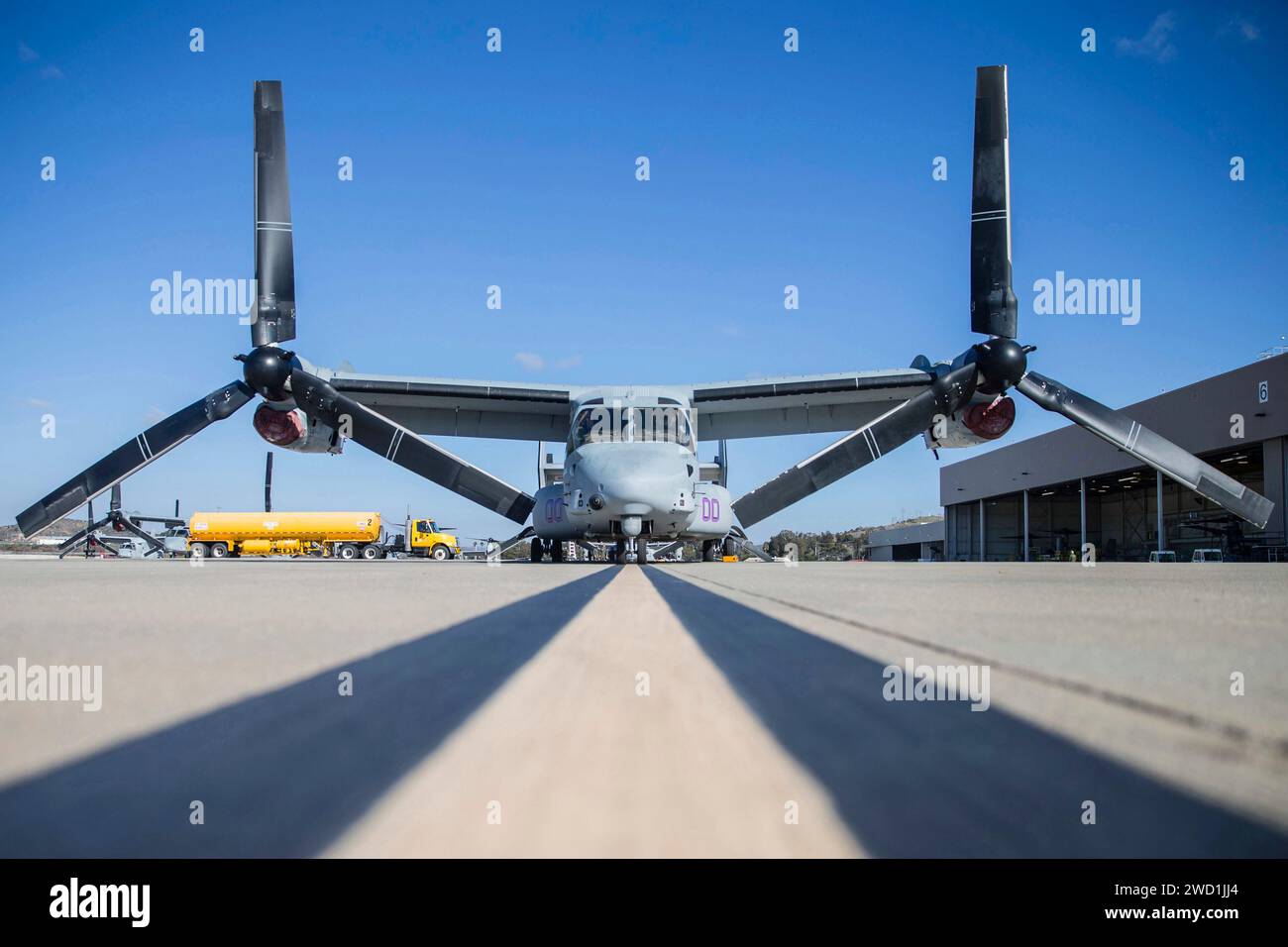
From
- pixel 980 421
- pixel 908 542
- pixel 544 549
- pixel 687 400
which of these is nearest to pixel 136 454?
pixel 544 549

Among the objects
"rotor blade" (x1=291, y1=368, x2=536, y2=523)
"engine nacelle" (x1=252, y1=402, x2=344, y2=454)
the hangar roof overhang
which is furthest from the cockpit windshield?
the hangar roof overhang

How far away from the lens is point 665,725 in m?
0.89

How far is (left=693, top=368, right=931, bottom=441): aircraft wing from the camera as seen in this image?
14641 mm

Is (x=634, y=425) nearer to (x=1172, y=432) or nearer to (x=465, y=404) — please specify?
(x=465, y=404)

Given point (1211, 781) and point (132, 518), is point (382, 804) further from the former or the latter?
point (132, 518)

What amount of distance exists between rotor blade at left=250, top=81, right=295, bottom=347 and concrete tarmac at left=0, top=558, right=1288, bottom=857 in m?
14.0

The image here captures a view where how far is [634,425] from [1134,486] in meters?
35.7

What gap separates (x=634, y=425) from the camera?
39.0ft

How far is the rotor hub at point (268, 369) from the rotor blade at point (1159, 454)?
44.4ft

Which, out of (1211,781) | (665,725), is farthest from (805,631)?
(1211,781)

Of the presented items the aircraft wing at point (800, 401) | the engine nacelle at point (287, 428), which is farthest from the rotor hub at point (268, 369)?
the aircraft wing at point (800, 401)

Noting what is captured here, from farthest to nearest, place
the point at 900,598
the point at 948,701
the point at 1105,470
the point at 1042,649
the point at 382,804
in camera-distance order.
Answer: the point at 1105,470, the point at 900,598, the point at 1042,649, the point at 948,701, the point at 382,804

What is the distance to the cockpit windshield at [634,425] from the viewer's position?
1183 cm
